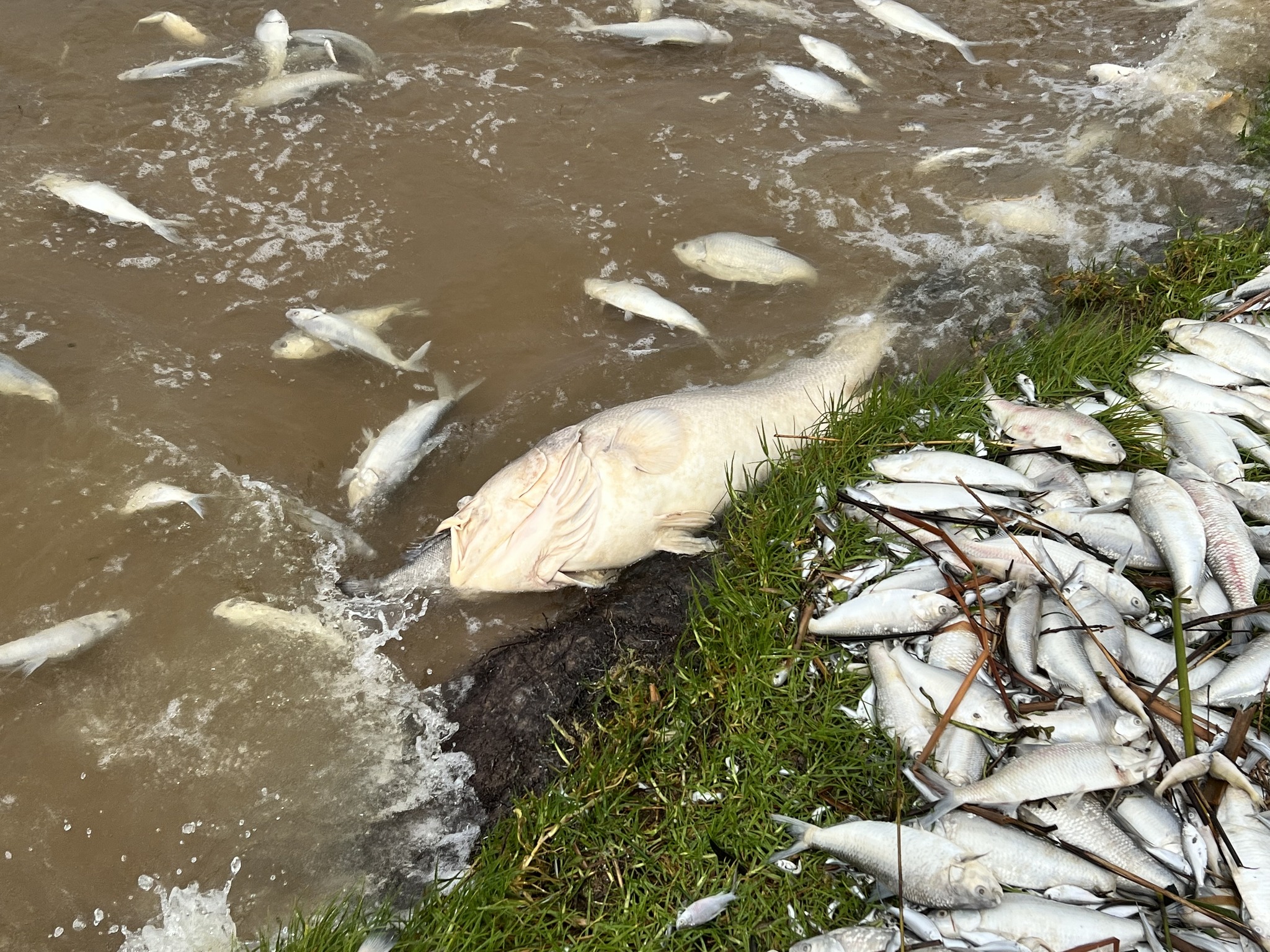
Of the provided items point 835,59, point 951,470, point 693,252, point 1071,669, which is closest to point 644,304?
point 693,252

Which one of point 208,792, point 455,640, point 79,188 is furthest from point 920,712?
point 79,188

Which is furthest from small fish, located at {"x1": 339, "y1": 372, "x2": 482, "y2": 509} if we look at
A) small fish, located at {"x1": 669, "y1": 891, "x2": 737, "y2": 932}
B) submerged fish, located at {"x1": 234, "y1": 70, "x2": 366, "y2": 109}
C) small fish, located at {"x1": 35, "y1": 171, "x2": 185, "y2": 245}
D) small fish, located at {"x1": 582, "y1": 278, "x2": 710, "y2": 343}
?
submerged fish, located at {"x1": 234, "y1": 70, "x2": 366, "y2": 109}

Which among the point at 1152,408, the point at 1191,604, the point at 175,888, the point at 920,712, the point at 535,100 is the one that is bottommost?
the point at 175,888

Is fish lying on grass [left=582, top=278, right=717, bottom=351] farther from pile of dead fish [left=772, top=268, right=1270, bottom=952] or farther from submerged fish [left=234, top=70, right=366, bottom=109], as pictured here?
submerged fish [left=234, top=70, right=366, bottom=109]

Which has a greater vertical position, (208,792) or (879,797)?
(879,797)

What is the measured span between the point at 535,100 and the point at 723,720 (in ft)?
18.6

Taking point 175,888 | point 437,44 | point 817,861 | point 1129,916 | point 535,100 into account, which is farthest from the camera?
point 437,44

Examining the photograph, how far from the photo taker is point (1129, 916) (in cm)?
280

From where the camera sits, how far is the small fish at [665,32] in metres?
7.48

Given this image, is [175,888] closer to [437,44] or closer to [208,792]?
[208,792]

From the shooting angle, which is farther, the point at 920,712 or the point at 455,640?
the point at 455,640

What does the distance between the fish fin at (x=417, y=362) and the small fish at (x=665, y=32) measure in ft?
13.4

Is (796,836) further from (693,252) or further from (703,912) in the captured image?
(693,252)

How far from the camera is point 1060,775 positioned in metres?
2.96
